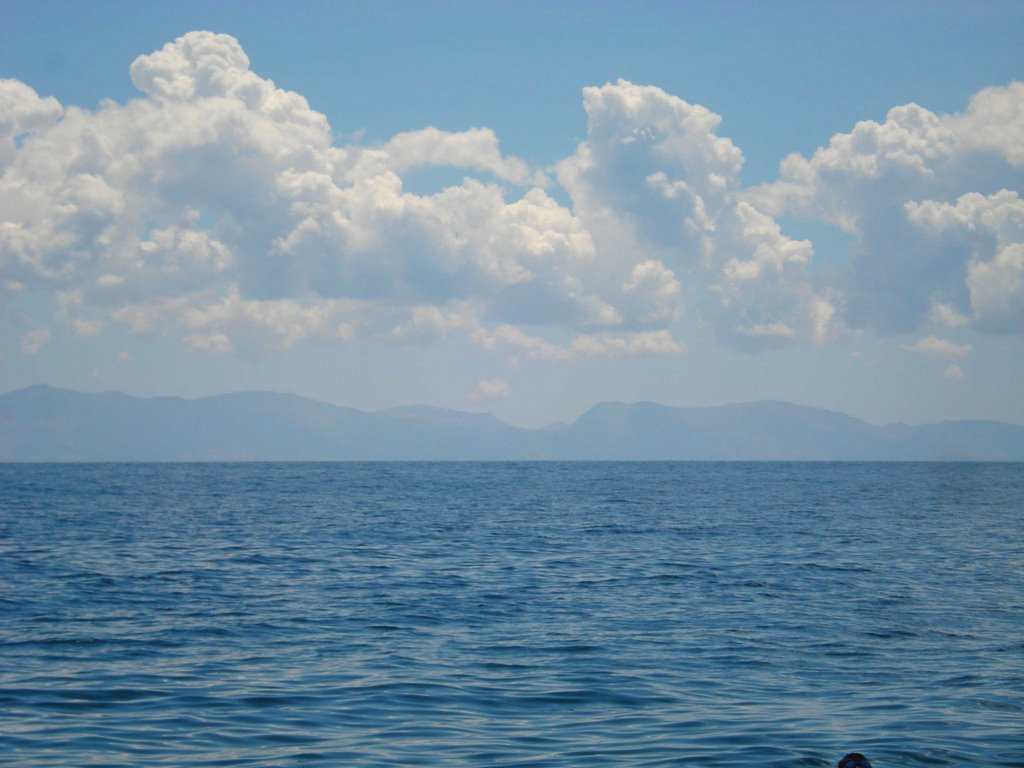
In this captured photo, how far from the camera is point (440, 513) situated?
7431 cm

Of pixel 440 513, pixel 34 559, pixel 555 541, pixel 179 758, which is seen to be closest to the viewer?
pixel 179 758

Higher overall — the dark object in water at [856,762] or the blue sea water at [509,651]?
the dark object in water at [856,762]

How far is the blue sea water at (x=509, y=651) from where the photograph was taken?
16.9 metres

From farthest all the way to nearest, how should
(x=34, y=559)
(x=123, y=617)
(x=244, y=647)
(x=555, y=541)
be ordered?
1. (x=555, y=541)
2. (x=34, y=559)
3. (x=123, y=617)
4. (x=244, y=647)

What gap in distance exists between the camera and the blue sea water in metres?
16.9

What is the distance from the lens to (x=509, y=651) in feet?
78.7

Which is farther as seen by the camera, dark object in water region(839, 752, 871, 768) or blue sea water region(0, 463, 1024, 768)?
blue sea water region(0, 463, 1024, 768)

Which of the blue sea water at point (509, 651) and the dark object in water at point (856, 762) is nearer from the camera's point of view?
the dark object in water at point (856, 762)

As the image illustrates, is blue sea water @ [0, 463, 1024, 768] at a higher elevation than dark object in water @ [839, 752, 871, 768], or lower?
lower

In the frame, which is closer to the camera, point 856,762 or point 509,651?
point 856,762

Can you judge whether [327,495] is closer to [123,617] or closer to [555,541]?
[555,541]

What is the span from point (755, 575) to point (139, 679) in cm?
2401

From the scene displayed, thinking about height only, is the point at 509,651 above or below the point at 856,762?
below

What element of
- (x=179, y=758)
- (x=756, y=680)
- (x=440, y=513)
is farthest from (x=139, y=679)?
(x=440, y=513)
